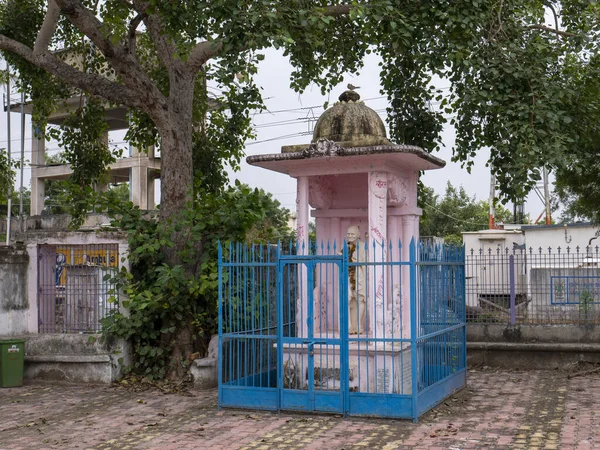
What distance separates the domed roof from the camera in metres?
9.93

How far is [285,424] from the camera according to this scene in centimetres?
873

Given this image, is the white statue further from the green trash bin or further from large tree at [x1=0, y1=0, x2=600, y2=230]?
the green trash bin

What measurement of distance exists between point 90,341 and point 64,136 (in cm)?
528

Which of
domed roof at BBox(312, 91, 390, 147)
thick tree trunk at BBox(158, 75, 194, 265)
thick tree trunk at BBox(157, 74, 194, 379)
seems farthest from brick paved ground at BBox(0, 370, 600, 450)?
domed roof at BBox(312, 91, 390, 147)

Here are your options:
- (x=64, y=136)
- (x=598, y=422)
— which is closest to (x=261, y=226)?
(x=64, y=136)

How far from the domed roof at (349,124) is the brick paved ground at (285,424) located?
3451 mm

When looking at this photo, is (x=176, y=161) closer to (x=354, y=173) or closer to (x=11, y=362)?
(x=354, y=173)

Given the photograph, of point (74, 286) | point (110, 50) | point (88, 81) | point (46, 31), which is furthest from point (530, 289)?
point (46, 31)

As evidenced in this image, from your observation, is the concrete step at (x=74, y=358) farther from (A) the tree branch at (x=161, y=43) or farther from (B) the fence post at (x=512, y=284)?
(B) the fence post at (x=512, y=284)

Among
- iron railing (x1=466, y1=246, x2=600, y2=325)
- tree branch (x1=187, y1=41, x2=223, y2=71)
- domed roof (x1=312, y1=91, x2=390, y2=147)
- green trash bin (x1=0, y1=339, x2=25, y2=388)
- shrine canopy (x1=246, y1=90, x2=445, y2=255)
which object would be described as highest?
tree branch (x1=187, y1=41, x2=223, y2=71)

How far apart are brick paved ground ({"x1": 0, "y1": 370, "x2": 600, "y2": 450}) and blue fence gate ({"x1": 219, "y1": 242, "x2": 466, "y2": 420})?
8.8 inches

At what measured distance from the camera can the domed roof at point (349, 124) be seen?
391 inches

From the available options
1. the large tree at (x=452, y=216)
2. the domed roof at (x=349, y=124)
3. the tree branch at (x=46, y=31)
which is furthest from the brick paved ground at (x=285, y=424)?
the large tree at (x=452, y=216)

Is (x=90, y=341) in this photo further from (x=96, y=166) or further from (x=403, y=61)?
(x=403, y=61)
